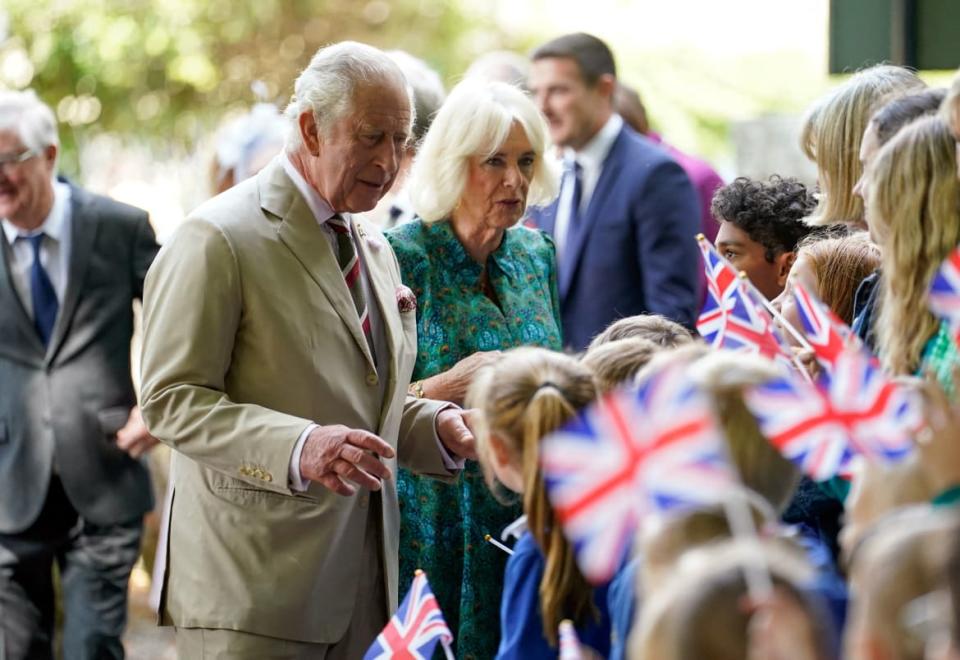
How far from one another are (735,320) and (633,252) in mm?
2107

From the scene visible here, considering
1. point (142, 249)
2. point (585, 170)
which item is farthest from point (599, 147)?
point (142, 249)

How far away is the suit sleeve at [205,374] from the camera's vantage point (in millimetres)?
3398

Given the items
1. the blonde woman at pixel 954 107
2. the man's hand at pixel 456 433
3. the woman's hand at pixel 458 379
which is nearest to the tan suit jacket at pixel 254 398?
the man's hand at pixel 456 433

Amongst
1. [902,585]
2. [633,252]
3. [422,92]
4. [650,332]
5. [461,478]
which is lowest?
[461,478]

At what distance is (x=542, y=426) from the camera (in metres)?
2.76

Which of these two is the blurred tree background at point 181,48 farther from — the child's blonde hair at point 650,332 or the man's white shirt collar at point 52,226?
the child's blonde hair at point 650,332

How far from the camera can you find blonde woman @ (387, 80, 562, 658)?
422 centimetres

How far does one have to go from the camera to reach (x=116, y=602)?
544 centimetres

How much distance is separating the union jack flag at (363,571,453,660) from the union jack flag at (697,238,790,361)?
77 centimetres

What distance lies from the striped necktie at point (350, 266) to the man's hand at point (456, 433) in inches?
11.1

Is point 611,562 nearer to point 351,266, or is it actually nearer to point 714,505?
point 714,505

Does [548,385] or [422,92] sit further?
[422,92]

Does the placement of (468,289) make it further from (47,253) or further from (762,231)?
(47,253)

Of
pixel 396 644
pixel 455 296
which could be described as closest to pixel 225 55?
Result: pixel 455 296
